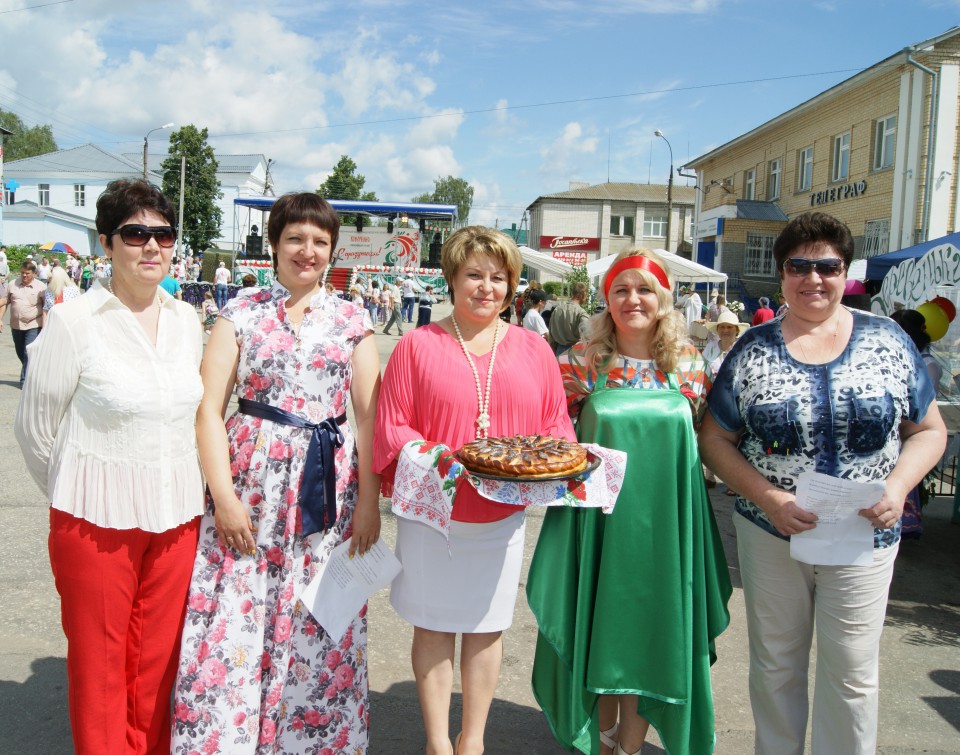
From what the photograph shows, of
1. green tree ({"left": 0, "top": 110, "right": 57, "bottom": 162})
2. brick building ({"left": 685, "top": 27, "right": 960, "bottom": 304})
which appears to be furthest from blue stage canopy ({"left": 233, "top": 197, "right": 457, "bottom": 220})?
green tree ({"left": 0, "top": 110, "right": 57, "bottom": 162})

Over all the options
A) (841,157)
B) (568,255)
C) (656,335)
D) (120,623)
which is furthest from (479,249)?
(568,255)

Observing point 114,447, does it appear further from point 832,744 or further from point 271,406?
point 832,744

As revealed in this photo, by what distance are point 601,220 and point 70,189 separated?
42.5 metres

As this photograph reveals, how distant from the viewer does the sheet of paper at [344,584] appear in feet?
8.26

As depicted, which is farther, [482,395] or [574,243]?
[574,243]

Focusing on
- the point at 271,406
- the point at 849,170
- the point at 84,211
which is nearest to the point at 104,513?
the point at 271,406

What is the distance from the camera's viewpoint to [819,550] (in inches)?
94.8

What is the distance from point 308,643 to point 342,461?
62 cm

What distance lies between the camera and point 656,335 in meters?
2.78

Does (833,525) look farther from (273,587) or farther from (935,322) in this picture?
(935,322)

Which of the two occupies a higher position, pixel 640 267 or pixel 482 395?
pixel 640 267

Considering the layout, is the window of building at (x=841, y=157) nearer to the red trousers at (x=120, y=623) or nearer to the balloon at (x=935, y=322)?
the balloon at (x=935, y=322)

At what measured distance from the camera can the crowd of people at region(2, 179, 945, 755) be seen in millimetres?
2340

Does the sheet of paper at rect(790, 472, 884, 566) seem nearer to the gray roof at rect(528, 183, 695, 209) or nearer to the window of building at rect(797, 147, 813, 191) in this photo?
the window of building at rect(797, 147, 813, 191)
